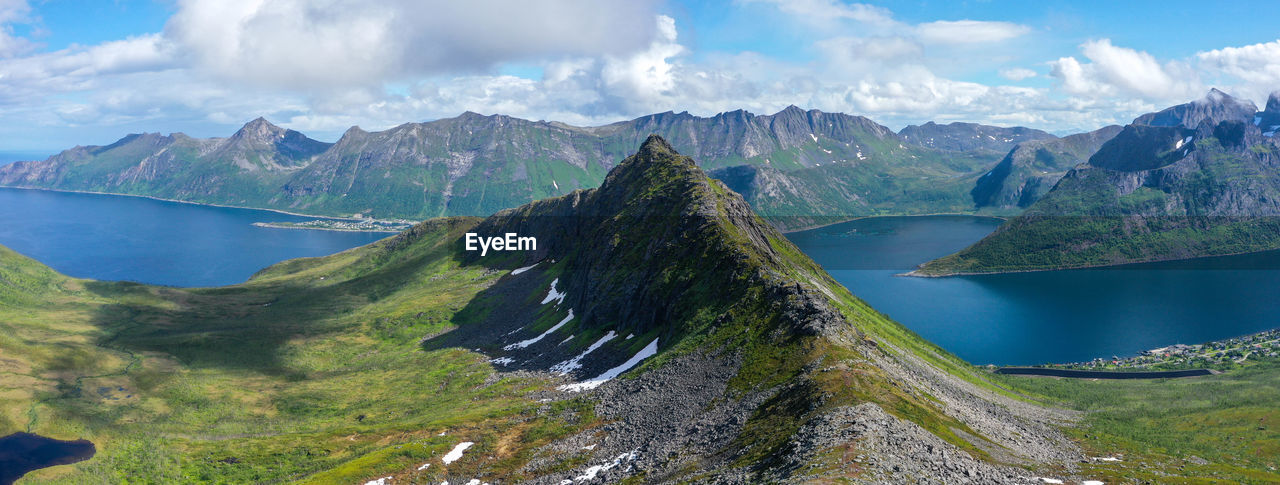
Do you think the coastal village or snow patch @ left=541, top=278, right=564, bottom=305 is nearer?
the coastal village

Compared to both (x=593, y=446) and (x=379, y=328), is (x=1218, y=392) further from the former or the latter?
(x=379, y=328)

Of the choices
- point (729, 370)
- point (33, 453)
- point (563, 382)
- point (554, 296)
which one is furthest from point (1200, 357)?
point (33, 453)

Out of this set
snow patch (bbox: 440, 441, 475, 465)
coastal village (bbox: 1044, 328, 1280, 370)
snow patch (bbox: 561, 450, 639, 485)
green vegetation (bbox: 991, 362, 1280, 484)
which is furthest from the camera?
coastal village (bbox: 1044, 328, 1280, 370)

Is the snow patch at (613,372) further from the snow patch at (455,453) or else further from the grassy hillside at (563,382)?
the snow patch at (455,453)

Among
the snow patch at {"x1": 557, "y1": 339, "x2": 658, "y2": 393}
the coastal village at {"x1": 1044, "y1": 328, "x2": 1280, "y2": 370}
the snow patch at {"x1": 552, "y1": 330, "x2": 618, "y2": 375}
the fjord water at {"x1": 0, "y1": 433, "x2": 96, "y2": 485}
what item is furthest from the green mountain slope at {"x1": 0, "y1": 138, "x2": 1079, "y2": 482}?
the coastal village at {"x1": 1044, "y1": 328, "x2": 1280, "y2": 370}

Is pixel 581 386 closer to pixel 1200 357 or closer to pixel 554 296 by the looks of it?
pixel 554 296

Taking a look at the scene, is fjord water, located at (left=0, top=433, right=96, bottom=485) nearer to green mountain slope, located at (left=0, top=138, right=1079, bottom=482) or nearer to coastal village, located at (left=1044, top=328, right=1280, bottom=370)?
green mountain slope, located at (left=0, top=138, right=1079, bottom=482)
